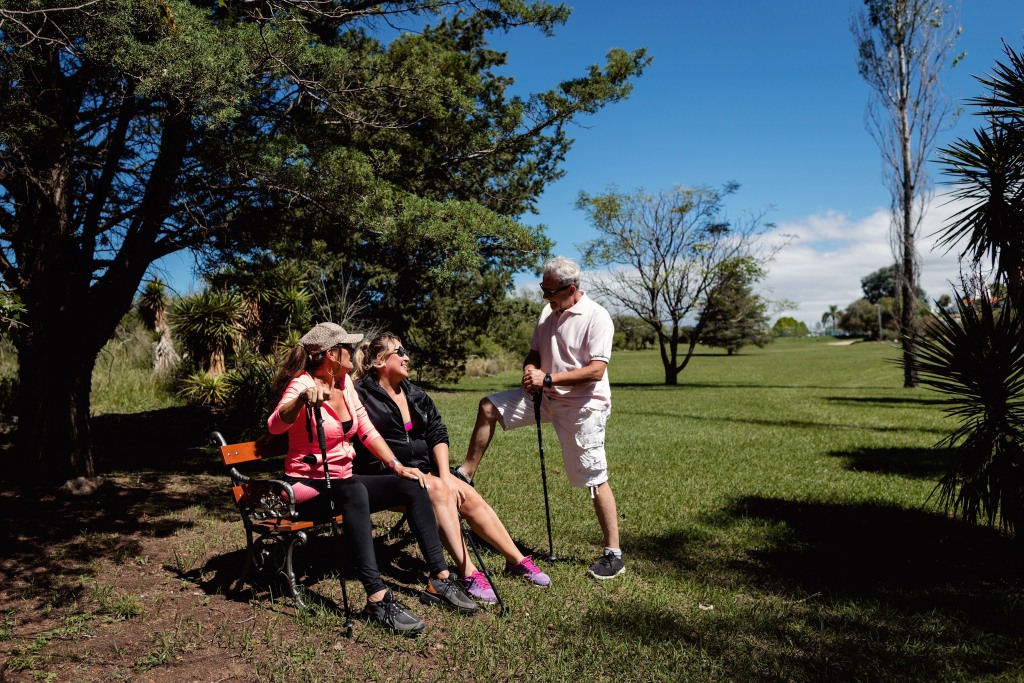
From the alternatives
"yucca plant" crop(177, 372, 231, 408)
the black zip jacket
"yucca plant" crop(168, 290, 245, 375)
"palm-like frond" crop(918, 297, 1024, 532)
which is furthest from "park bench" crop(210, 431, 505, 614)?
"yucca plant" crop(168, 290, 245, 375)

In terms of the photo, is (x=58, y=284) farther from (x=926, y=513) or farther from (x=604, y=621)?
(x=926, y=513)

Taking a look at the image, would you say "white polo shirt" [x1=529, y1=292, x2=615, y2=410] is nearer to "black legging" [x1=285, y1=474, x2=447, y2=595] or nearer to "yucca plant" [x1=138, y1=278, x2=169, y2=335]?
"black legging" [x1=285, y1=474, x2=447, y2=595]

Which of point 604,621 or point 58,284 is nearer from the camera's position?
point 604,621

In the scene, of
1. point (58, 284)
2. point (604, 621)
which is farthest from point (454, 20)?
point (604, 621)

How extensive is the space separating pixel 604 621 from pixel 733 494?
405cm

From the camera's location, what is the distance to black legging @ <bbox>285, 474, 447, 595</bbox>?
3.98 m

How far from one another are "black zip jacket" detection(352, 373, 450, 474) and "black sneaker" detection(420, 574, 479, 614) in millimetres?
795

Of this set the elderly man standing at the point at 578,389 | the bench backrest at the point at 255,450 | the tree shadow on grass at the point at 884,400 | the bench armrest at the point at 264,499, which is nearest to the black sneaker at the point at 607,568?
the elderly man standing at the point at 578,389

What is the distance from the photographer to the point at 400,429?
15.3 ft

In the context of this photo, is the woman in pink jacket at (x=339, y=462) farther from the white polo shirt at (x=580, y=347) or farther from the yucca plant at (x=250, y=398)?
the yucca plant at (x=250, y=398)

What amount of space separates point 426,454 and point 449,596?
103 centimetres

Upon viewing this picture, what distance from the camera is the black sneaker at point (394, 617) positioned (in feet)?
12.2

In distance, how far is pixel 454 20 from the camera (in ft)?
43.7

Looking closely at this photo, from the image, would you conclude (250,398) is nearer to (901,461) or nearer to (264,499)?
(264,499)
